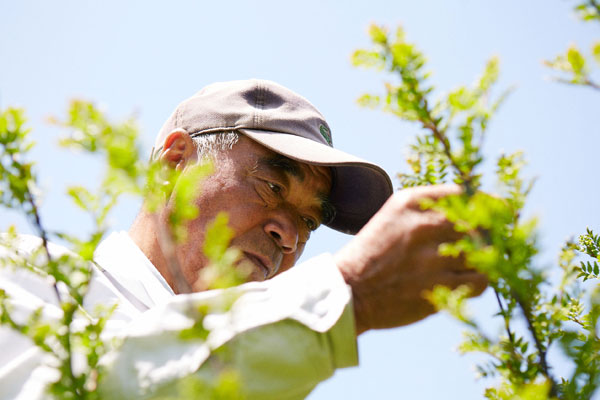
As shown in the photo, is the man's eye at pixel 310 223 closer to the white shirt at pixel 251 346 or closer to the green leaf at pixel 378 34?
the white shirt at pixel 251 346

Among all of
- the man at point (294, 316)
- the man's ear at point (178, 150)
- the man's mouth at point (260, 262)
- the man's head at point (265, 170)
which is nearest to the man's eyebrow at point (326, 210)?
the man's head at point (265, 170)

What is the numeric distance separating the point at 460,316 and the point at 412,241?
0.93 ft

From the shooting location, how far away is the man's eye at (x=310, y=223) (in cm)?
317

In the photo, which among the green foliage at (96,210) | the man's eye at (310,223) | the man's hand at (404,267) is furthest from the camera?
the man's eye at (310,223)

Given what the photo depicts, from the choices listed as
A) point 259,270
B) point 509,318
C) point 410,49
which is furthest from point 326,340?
point 259,270

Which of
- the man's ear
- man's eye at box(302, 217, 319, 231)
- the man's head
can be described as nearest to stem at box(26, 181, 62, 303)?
the man's head

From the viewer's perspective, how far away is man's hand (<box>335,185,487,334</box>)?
1.25 meters

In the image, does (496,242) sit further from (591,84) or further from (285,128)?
(285,128)

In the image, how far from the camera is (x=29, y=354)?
1.32 metres

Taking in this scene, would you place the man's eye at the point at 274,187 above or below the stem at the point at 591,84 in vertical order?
below

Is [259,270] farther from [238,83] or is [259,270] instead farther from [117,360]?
[117,360]

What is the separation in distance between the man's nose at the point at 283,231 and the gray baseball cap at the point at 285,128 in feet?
1.16

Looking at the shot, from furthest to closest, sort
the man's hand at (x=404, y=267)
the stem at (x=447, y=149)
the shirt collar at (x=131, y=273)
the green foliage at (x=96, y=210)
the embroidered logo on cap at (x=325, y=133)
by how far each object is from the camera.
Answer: the embroidered logo on cap at (x=325, y=133) < the shirt collar at (x=131, y=273) < the man's hand at (x=404, y=267) < the stem at (x=447, y=149) < the green foliage at (x=96, y=210)

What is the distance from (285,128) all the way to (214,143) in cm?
37
